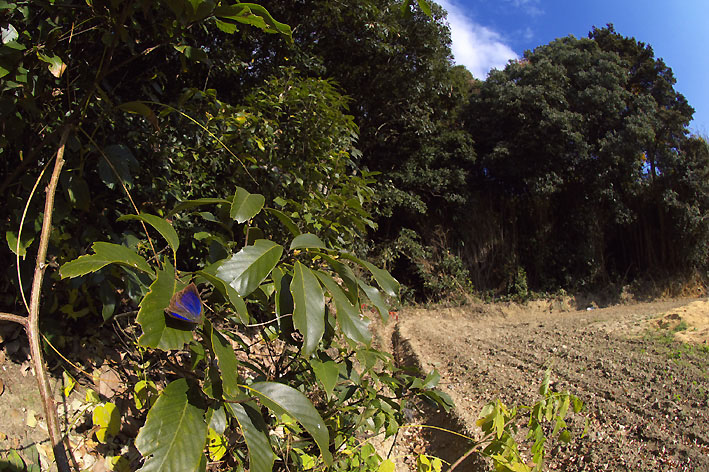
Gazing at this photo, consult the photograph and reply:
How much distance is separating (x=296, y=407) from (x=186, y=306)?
22 centimetres

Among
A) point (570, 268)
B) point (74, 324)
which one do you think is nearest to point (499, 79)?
point (570, 268)

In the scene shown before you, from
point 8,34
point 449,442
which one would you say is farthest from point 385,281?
point 449,442

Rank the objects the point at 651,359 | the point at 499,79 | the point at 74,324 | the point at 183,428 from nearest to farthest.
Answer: the point at 183,428
the point at 74,324
the point at 651,359
the point at 499,79

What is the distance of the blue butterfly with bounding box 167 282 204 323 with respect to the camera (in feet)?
1.53

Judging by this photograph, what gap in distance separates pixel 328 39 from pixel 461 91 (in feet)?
14.7

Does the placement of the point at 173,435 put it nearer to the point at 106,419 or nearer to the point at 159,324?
the point at 159,324

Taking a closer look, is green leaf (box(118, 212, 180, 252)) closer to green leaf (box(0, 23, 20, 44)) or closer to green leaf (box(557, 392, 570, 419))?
green leaf (box(0, 23, 20, 44))

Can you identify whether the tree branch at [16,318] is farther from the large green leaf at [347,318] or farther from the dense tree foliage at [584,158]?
the dense tree foliage at [584,158]

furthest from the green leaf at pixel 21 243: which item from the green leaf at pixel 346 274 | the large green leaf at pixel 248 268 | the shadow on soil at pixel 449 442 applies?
the shadow on soil at pixel 449 442

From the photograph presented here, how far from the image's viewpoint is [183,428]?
478 millimetres

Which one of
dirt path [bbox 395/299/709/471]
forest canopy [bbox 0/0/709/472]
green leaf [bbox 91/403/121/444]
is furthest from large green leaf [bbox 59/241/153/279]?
dirt path [bbox 395/299/709/471]

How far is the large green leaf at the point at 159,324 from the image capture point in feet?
1.51

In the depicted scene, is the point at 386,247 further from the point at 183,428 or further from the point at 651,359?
the point at 183,428

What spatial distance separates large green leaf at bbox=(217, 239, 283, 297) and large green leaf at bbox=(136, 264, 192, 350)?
93mm
